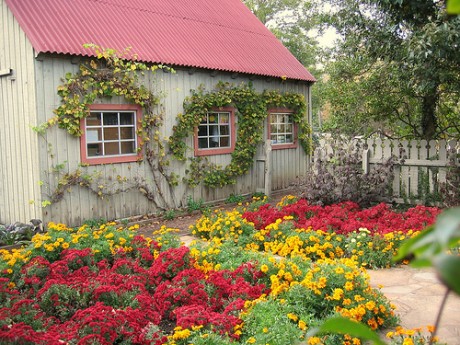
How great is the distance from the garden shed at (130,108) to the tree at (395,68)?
208 centimetres

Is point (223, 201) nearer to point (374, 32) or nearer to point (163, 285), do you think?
point (374, 32)

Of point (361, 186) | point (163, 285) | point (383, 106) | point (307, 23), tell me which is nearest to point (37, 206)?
point (163, 285)

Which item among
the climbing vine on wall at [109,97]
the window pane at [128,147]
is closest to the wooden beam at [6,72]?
the climbing vine on wall at [109,97]

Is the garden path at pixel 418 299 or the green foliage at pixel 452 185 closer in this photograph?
the garden path at pixel 418 299

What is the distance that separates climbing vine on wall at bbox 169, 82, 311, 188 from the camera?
34.1 ft

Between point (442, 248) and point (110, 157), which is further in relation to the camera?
point (110, 157)

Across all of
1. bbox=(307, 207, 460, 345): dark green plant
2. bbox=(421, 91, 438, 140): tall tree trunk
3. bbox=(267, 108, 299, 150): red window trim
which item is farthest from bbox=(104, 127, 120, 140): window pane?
bbox=(307, 207, 460, 345): dark green plant

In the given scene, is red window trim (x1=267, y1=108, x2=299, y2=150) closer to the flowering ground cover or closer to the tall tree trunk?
the tall tree trunk

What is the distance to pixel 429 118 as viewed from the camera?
10.6m

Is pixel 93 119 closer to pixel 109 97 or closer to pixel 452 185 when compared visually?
pixel 109 97

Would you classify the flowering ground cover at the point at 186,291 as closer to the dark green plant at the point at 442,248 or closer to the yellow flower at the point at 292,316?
the yellow flower at the point at 292,316

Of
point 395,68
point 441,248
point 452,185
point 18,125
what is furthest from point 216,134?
point 441,248

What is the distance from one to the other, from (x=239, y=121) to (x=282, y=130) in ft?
6.82

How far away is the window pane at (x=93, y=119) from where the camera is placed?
8808 mm
